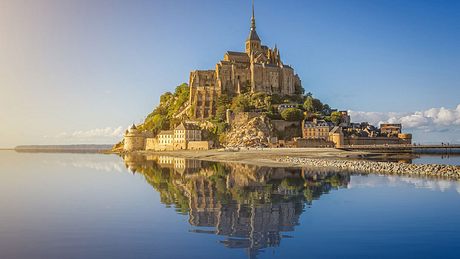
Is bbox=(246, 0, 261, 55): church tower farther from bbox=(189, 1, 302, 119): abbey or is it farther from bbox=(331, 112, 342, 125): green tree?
bbox=(331, 112, 342, 125): green tree

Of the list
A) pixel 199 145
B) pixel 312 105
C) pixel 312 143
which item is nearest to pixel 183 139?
pixel 199 145

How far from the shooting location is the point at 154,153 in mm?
81500

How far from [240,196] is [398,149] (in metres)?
61.7

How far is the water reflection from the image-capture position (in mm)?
13383

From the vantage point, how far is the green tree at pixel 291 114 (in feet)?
252

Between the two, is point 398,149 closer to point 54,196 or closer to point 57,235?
point 54,196

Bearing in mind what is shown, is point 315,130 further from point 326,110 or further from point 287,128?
point 326,110

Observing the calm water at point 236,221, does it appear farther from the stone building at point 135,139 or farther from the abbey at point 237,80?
the stone building at point 135,139

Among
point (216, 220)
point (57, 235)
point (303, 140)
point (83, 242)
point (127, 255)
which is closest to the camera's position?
point (127, 255)

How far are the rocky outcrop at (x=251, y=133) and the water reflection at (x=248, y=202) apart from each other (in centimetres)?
4106

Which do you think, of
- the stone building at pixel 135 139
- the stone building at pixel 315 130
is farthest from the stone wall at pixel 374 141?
the stone building at pixel 135 139

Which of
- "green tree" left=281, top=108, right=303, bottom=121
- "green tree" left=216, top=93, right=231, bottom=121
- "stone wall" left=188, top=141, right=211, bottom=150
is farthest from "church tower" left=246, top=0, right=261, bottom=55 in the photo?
"stone wall" left=188, top=141, right=211, bottom=150

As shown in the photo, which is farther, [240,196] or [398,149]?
[398,149]

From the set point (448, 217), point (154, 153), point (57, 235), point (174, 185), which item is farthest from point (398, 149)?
point (57, 235)
